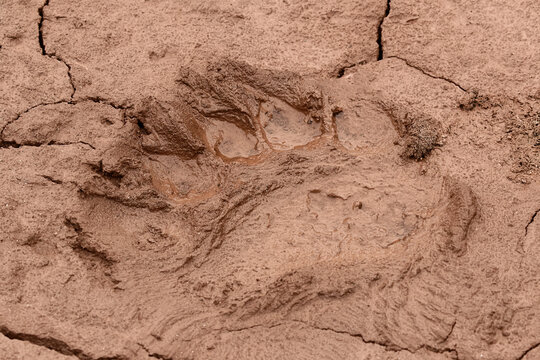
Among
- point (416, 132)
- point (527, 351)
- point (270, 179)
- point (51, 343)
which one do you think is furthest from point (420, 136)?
point (51, 343)

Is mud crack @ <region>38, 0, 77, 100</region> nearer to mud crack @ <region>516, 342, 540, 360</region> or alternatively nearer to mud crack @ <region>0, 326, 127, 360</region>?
mud crack @ <region>0, 326, 127, 360</region>

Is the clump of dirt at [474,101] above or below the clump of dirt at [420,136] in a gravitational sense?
above

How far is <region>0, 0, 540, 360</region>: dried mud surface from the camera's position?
2.38 metres

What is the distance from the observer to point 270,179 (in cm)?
278

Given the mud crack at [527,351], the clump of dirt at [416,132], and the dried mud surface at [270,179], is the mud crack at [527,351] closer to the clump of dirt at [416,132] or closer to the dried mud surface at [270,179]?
the dried mud surface at [270,179]

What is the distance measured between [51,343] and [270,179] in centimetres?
106

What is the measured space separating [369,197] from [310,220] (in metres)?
0.26

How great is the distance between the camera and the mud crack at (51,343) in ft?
7.66

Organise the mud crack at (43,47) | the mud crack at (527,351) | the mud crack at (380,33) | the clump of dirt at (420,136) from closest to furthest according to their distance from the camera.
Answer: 1. the mud crack at (527,351)
2. the clump of dirt at (420,136)
3. the mud crack at (43,47)
4. the mud crack at (380,33)

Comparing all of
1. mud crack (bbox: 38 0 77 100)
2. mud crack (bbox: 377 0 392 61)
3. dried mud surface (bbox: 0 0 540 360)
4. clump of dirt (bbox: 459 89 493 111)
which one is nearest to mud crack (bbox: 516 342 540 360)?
dried mud surface (bbox: 0 0 540 360)

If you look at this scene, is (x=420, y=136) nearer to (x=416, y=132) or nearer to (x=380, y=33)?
(x=416, y=132)

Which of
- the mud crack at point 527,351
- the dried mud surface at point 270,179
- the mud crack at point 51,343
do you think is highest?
the dried mud surface at point 270,179

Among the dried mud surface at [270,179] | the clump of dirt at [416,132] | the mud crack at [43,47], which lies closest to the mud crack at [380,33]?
the dried mud surface at [270,179]

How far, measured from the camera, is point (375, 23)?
3322mm
